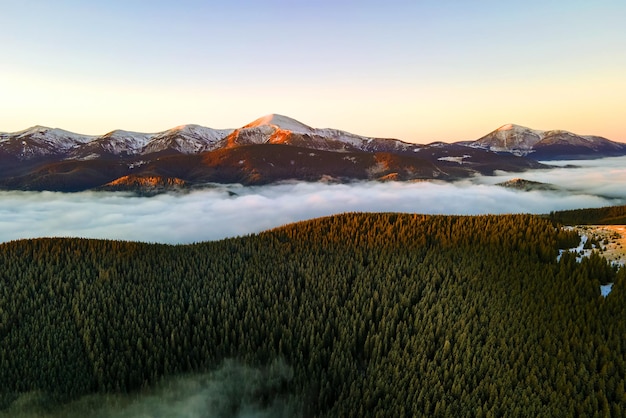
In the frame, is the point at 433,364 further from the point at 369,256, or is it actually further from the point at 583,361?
the point at 369,256

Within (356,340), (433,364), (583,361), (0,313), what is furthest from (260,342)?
(0,313)

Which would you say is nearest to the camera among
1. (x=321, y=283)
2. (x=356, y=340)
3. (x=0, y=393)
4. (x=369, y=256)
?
(x=0, y=393)

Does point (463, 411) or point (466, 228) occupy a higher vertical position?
point (466, 228)

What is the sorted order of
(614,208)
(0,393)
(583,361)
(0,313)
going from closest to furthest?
(583,361)
(0,393)
(0,313)
(614,208)

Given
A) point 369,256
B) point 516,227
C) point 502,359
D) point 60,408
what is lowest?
point 60,408

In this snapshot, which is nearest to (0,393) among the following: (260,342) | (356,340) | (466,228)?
(260,342)

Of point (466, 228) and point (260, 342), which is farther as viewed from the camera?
point (466, 228)
